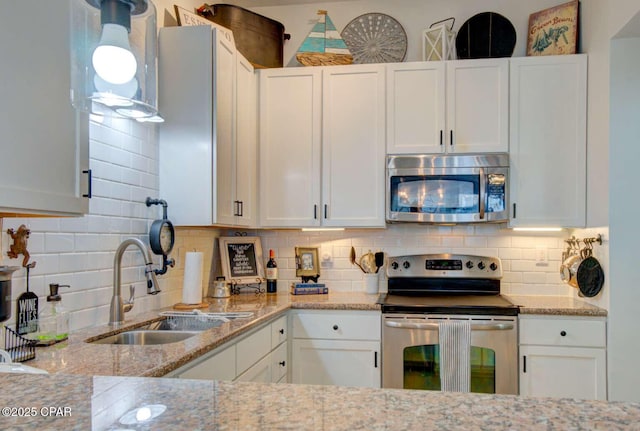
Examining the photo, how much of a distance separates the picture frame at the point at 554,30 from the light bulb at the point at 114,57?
281 centimetres

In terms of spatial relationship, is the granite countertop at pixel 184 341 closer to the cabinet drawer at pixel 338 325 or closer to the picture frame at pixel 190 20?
the cabinet drawer at pixel 338 325

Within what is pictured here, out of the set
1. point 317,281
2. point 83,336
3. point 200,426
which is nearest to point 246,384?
point 200,426

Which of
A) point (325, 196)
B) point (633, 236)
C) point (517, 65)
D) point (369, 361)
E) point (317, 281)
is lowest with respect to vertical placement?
point (369, 361)

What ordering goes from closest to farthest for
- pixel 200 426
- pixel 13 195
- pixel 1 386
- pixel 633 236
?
pixel 200 426, pixel 1 386, pixel 13 195, pixel 633 236

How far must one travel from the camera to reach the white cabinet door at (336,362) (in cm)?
285

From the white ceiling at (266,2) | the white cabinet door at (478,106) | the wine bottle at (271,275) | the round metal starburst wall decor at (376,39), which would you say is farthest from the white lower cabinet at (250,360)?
the white ceiling at (266,2)

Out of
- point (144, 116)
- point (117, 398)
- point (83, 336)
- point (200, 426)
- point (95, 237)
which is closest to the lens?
point (200, 426)

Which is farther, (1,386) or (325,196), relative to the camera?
(325,196)

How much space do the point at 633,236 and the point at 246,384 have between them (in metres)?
2.55

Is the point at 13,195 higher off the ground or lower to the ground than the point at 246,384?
higher

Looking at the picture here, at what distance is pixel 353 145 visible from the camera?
125 inches

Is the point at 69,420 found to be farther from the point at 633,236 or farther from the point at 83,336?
the point at 633,236

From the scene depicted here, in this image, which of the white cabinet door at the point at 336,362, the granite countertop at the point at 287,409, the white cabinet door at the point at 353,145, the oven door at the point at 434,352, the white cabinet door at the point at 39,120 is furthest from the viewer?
the white cabinet door at the point at 353,145

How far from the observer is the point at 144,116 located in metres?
1.37
